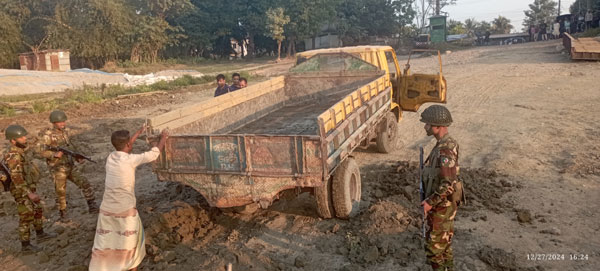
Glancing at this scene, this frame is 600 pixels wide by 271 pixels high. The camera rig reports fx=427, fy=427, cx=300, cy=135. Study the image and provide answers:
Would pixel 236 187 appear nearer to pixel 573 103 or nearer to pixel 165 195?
pixel 165 195

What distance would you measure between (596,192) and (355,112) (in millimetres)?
3225

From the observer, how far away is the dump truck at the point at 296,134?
14.1ft

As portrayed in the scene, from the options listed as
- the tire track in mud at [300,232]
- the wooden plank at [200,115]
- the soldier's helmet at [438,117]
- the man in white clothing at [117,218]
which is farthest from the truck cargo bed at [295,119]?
the man in white clothing at [117,218]

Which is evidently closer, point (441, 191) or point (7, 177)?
point (441, 191)

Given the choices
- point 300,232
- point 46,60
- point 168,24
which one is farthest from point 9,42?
point 300,232

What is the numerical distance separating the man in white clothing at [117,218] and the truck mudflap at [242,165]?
0.90 meters

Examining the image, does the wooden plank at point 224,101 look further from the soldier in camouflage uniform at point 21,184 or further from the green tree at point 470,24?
the green tree at point 470,24

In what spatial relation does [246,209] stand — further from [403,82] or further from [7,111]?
[7,111]

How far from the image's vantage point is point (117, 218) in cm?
366

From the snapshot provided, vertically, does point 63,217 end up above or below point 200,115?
below

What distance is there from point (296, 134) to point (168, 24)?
96.5 ft

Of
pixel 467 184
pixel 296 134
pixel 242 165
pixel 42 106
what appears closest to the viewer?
pixel 242 165

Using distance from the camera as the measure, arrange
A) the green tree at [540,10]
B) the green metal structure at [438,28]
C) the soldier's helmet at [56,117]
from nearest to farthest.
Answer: the soldier's helmet at [56,117] → the green metal structure at [438,28] → the green tree at [540,10]

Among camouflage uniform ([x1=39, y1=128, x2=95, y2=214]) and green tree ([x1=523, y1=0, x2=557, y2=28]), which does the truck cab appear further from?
green tree ([x1=523, y1=0, x2=557, y2=28])
